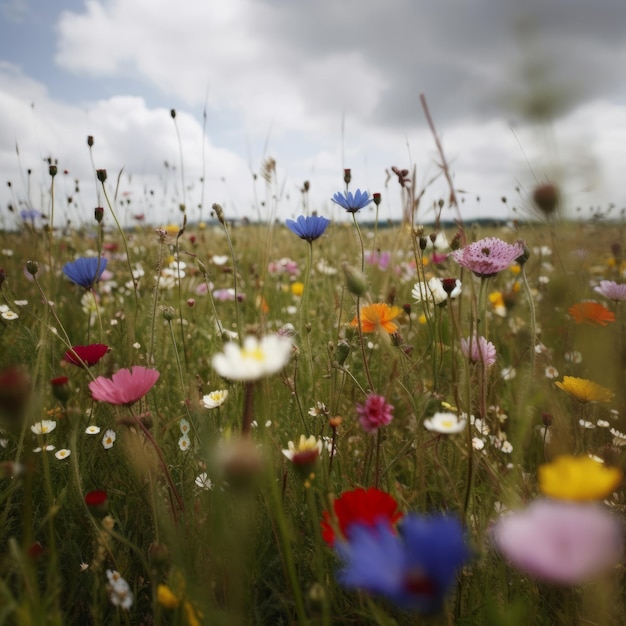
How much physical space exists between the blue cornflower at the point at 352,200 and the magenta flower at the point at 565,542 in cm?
101

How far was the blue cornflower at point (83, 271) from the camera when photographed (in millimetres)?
1153

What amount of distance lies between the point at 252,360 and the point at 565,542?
0.31 m

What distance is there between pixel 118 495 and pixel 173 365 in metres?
0.62

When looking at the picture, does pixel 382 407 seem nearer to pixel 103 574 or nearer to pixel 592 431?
pixel 103 574

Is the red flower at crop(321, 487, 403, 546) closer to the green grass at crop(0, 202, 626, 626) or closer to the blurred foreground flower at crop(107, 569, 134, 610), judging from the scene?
the green grass at crop(0, 202, 626, 626)

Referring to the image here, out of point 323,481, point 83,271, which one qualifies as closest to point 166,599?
point 323,481

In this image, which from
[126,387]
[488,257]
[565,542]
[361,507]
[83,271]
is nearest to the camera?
[565,542]

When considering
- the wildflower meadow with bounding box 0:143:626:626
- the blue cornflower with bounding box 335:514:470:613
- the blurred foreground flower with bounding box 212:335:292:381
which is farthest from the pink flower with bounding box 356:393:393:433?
the blue cornflower with bounding box 335:514:470:613

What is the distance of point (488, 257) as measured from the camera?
0.84 m

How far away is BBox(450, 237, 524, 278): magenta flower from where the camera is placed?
0.83 m

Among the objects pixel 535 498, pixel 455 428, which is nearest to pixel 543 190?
pixel 455 428

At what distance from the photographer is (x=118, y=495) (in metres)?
0.92

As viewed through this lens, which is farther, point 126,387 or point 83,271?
point 83,271

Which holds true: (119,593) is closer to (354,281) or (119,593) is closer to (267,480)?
(267,480)
